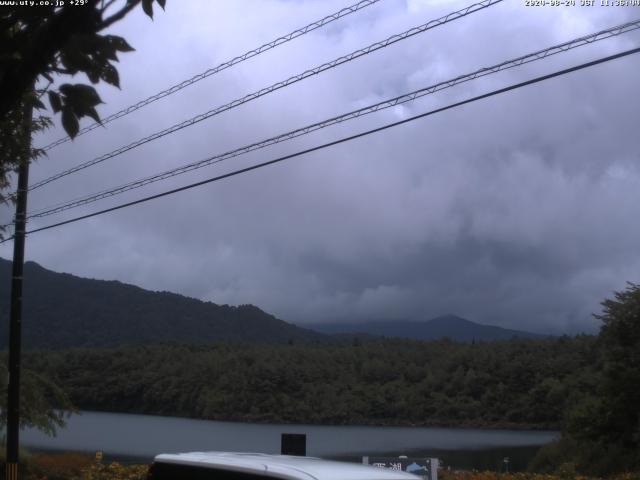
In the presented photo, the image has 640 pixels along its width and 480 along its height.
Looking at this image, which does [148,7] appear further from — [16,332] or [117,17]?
[16,332]

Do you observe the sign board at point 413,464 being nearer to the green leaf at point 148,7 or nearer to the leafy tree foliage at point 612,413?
the green leaf at point 148,7

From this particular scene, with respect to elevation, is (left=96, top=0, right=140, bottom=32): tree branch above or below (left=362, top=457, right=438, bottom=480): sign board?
above

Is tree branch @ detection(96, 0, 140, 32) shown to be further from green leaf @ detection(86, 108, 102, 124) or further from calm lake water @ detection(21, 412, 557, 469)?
calm lake water @ detection(21, 412, 557, 469)

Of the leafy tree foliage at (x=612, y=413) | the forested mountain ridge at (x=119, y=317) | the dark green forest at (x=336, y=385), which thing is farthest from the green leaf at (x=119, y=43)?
the forested mountain ridge at (x=119, y=317)

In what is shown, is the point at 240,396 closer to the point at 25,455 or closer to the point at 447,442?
the point at 447,442

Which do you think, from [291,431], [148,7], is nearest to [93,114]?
[148,7]

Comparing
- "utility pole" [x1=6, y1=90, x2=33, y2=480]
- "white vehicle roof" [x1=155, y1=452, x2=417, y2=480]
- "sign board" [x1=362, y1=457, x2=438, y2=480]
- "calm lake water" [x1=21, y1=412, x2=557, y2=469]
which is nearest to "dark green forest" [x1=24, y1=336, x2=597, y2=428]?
"calm lake water" [x1=21, y1=412, x2=557, y2=469]
